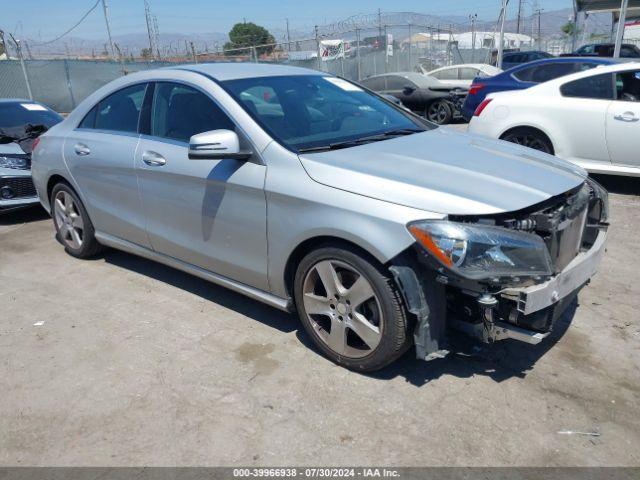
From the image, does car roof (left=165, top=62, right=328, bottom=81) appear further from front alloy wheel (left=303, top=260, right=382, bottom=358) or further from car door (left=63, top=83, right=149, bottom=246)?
front alloy wheel (left=303, top=260, right=382, bottom=358)

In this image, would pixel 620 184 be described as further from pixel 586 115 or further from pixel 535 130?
pixel 535 130

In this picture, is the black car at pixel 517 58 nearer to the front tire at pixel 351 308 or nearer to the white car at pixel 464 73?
the white car at pixel 464 73

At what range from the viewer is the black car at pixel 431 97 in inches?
545

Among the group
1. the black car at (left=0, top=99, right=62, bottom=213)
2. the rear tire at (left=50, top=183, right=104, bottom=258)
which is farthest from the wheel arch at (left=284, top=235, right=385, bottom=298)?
the black car at (left=0, top=99, right=62, bottom=213)

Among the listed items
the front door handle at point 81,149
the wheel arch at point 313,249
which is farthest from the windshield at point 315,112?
the front door handle at point 81,149

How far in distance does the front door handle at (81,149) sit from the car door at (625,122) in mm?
5631

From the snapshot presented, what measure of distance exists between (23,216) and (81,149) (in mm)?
3155

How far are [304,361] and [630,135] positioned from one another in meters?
5.09

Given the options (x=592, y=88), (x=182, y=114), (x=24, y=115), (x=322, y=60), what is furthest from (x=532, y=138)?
(x=322, y=60)

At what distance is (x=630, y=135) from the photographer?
6508 millimetres

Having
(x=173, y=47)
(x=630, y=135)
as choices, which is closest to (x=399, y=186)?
(x=630, y=135)

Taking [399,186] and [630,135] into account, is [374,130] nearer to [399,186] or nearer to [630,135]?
[399,186]

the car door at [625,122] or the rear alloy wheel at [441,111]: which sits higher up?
the car door at [625,122]

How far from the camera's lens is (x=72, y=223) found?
5348 millimetres
